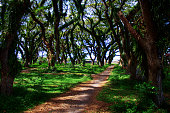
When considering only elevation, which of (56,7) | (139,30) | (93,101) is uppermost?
(56,7)

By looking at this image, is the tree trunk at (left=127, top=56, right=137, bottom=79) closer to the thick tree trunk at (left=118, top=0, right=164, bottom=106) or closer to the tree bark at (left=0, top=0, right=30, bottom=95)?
the thick tree trunk at (left=118, top=0, right=164, bottom=106)

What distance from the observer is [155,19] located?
5098 mm

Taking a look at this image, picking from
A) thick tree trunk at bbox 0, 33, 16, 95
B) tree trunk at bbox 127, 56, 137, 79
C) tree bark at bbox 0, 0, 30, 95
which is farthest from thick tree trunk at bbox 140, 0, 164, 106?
thick tree trunk at bbox 0, 33, 16, 95

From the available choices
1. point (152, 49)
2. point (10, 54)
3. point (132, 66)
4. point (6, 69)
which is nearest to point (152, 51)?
point (152, 49)

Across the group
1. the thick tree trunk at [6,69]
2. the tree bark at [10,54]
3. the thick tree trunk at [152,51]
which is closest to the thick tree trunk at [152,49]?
the thick tree trunk at [152,51]

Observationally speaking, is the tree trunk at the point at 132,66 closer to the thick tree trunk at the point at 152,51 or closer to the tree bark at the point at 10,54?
the thick tree trunk at the point at 152,51

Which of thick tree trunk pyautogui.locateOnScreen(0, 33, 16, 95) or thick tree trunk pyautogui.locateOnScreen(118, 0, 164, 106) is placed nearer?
thick tree trunk pyautogui.locateOnScreen(118, 0, 164, 106)

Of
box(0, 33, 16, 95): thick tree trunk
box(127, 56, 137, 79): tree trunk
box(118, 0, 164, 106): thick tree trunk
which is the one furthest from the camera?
box(127, 56, 137, 79): tree trunk

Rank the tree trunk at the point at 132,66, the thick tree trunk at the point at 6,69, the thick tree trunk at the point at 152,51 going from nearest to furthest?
the thick tree trunk at the point at 152,51 < the thick tree trunk at the point at 6,69 < the tree trunk at the point at 132,66

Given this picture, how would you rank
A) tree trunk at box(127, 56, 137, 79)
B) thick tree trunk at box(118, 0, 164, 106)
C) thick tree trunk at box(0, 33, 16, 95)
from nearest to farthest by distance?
thick tree trunk at box(118, 0, 164, 106)
thick tree trunk at box(0, 33, 16, 95)
tree trunk at box(127, 56, 137, 79)

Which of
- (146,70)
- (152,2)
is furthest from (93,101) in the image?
(152,2)

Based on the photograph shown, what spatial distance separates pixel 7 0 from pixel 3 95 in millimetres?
4745

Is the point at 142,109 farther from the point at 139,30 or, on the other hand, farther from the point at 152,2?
the point at 152,2

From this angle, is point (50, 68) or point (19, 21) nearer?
point (19, 21)
